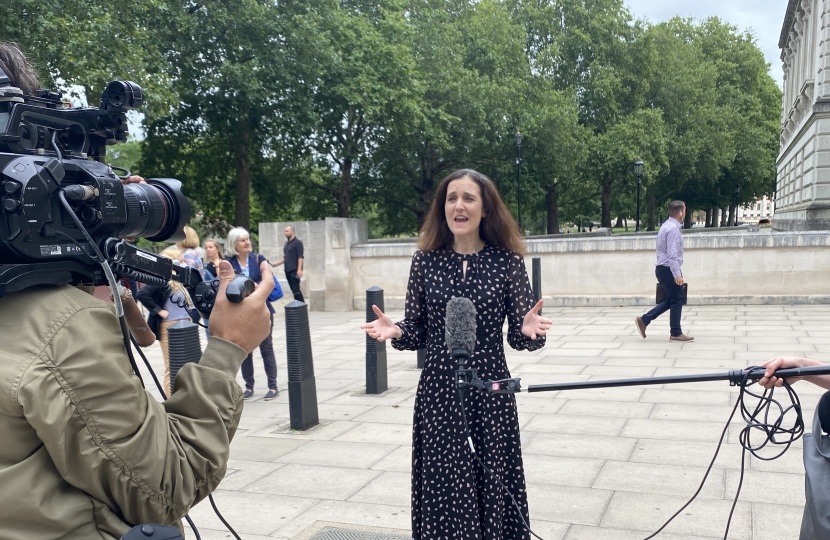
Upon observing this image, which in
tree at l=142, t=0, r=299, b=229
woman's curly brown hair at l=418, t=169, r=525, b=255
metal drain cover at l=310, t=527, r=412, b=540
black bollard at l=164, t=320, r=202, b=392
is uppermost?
tree at l=142, t=0, r=299, b=229

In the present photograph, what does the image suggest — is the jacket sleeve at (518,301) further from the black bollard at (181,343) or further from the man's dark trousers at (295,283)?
the man's dark trousers at (295,283)

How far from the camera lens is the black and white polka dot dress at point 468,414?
3.12 metres

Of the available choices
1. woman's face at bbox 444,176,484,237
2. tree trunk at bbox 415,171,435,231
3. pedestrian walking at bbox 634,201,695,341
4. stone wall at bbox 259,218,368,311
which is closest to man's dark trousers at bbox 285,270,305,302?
stone wall at bbox 259,218,368,311

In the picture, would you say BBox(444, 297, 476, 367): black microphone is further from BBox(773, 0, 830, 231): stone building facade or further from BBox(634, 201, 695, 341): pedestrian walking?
BBox(773, 0, 830, 231): stone building facade

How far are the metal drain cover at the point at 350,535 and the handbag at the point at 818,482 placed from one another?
7.74 ft

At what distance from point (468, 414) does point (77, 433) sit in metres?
2.06

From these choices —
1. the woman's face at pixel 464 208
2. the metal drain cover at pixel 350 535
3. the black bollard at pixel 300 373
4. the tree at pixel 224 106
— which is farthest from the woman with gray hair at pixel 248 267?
the tree at pixel 224 106

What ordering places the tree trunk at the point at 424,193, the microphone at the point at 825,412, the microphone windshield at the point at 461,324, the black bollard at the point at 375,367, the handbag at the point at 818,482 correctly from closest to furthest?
the handbag at the point at 818,482
the microphone at the point at 825,412
the microphone windshield at the point at 461,324
the black bollard at the point at 375,367
the tree trunk at the point at 424,193

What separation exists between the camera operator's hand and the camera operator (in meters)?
0.26

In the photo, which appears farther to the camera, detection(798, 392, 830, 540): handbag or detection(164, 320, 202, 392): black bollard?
detection(164, 320, 202, 392): black bollard

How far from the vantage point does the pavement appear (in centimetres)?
404

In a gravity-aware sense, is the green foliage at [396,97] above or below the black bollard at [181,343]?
above

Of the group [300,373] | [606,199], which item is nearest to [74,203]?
[300,373]

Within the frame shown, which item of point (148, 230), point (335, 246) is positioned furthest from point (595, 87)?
point (148, 230)
